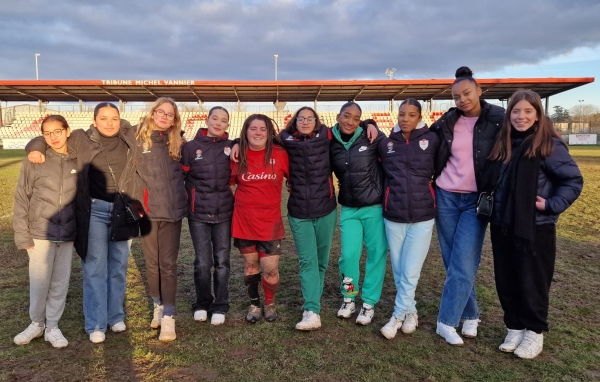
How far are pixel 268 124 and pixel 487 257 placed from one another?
12.4 feet

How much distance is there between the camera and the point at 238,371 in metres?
2.97

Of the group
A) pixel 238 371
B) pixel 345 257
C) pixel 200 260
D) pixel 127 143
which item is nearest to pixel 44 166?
pixel 127 143

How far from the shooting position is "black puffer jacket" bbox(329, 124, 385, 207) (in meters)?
3.72

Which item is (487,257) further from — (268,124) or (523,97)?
(268,124)

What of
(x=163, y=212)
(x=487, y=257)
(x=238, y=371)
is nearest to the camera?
(x=238, y=371)

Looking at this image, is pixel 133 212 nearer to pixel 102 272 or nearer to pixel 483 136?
pixel 102 272

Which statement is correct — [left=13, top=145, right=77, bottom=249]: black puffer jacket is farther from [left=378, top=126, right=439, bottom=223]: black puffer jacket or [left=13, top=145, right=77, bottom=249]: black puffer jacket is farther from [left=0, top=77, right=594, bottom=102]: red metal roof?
[left=0, top=77, right=594, bottom=102]: red metal roof

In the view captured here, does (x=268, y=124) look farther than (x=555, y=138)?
Yes

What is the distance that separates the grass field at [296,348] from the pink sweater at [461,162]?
1235 mm

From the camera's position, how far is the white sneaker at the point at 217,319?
3783 mm

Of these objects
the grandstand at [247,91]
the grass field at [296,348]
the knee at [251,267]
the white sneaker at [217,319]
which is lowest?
the grass field at [296,348]

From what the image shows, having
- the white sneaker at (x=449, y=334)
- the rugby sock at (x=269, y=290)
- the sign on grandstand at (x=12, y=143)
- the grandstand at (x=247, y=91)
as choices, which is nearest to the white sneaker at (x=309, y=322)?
the rugby sock at (x=269, y=290)

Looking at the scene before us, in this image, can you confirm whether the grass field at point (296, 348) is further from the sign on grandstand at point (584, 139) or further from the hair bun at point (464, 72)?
the sign on grandstand at point (584, 139)

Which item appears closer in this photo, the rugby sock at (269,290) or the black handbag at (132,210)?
the black handbag at (132,210)
